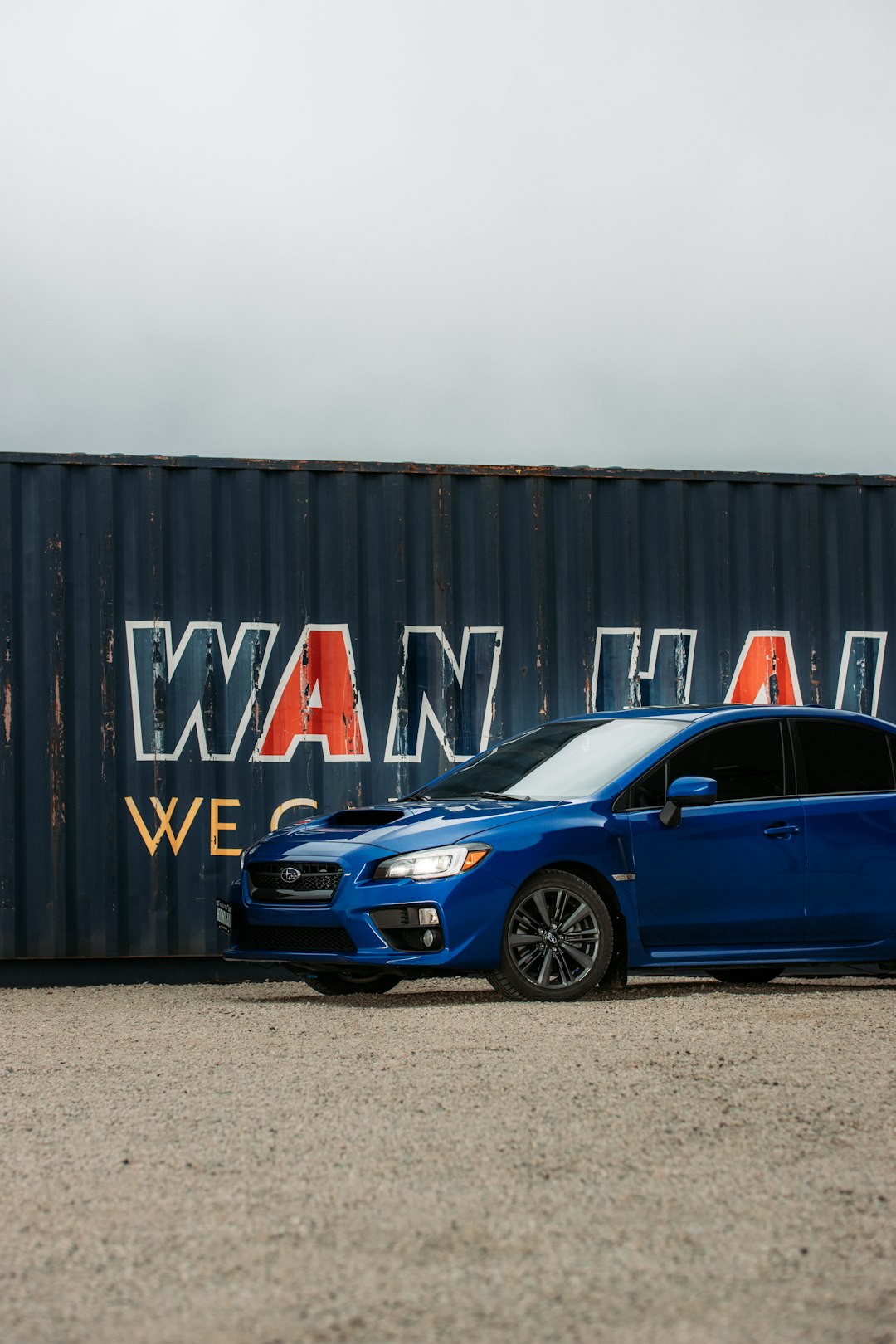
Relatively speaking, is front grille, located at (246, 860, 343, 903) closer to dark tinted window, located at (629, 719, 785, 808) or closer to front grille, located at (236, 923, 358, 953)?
front grille, located at (236, 923, 358, 953)

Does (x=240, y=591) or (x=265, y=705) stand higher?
(x=240, y=591)

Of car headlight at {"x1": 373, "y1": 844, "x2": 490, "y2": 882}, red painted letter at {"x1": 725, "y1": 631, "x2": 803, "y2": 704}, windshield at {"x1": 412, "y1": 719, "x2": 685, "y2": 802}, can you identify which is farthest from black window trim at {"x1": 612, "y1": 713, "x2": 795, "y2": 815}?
red painted letter at {"x1": 725, "y1": 631, "x2": 803, "y2": 704}

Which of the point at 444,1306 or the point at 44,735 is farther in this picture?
the point at 44,735

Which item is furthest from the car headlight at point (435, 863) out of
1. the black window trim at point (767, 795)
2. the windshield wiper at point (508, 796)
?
the black window trim at point (767, 795)

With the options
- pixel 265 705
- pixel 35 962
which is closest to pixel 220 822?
pixel 265 705

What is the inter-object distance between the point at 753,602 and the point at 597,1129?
248 inches

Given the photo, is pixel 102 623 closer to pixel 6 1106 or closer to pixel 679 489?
pixel 679 489

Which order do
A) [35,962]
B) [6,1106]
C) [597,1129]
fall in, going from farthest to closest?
[35,962], [6,1106], [597,1129]

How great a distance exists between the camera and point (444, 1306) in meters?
3.10

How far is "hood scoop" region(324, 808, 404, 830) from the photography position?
7598mm

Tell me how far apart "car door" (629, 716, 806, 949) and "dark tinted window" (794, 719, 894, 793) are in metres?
0.16

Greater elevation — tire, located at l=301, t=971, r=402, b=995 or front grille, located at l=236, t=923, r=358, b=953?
front grille, located at l=236, t=923, r=358, b=953

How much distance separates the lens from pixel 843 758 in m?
8.12

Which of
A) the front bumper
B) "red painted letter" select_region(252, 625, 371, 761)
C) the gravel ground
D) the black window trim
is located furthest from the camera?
"red painted letter" select_region(252, 625, 371, 761)
